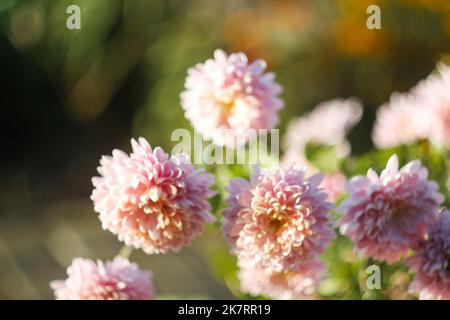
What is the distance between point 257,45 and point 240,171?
6.00 feet

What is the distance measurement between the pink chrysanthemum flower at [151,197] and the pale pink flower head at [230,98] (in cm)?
13

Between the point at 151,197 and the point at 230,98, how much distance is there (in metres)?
0.18

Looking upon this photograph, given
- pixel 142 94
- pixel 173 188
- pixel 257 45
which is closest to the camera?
pixel 173 188

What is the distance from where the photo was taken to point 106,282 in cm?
79

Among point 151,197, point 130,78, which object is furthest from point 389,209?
point 130,78

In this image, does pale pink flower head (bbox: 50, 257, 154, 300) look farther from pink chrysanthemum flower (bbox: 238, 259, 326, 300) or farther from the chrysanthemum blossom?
the chrysanthemum blossom

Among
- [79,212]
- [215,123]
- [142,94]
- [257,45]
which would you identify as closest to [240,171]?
[215,123]

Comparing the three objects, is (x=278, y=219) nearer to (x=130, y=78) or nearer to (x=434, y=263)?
(x=434, y=263)

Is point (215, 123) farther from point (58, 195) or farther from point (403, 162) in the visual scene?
point (58, 195)

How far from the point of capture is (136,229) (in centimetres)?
73

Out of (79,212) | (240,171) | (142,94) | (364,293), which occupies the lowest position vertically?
(364,293)

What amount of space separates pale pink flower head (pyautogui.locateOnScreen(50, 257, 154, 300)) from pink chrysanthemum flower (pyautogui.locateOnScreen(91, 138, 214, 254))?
0.24 feet

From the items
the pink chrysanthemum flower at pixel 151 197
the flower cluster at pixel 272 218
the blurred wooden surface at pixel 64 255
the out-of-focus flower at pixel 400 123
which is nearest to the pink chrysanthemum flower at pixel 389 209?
the flower cluster at pixel 272 218

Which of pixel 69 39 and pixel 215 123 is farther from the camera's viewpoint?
pixel 69 39
